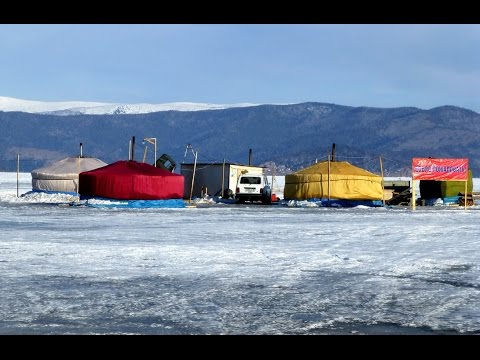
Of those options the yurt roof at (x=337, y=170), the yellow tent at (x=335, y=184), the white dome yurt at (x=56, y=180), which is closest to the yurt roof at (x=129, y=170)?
the yellow tent at (x=335, y=184)

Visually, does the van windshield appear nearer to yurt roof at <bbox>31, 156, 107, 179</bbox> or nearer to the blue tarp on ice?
the blue tarp on ice

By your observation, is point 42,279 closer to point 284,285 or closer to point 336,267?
point 284,285

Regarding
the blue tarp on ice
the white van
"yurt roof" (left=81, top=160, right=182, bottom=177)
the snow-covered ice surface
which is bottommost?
the snow-covered ice surface

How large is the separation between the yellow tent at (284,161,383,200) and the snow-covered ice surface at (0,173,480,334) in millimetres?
17768

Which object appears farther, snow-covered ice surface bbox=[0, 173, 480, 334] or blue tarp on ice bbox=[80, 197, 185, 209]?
blue tarp on ice bbox=[80, 197, 185, 209]

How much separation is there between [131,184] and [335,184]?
31.0ft

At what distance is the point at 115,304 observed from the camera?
24.4ft

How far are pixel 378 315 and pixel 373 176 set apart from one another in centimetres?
3015

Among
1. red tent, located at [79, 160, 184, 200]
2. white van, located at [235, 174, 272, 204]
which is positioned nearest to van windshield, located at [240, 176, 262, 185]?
white van, located at [235, 174, 272, 204]

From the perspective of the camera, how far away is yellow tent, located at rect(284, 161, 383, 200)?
3594 centimetres

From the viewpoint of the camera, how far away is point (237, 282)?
9242mm
